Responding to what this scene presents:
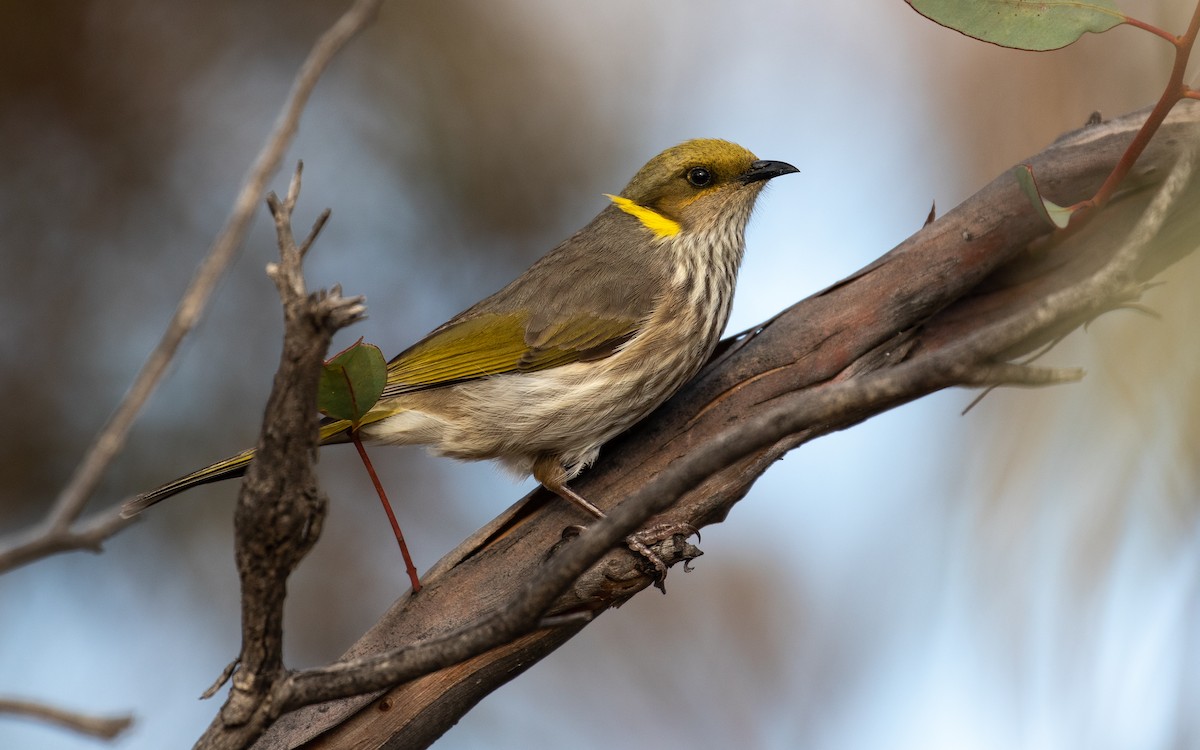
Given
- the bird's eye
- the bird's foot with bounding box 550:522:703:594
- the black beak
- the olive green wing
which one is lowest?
the bird's foot with bounding box 550:522:703:594

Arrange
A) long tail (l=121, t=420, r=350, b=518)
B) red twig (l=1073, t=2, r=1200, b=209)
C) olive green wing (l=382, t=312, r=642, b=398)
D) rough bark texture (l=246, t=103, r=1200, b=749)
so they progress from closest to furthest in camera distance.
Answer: red twig (l=1073, t=2, r=1200, b=209) → rough bark texture (l=246, t=103, r=1200, b=749) → long tail (l=121, t=420, r=350, b=518) → olive green wing (l=382, t=312, r=642, b=398)

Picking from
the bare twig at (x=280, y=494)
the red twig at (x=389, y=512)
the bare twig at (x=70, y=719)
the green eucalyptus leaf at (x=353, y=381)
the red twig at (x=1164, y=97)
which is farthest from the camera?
the red twig at (x=389, y=512)

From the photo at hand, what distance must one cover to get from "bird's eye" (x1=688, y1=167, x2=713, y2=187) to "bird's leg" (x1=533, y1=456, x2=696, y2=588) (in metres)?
1.24

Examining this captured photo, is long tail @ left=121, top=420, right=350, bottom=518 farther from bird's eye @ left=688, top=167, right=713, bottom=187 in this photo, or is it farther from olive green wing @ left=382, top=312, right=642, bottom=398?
bird's eye @ left=688, top=167, right=713, bottom=187

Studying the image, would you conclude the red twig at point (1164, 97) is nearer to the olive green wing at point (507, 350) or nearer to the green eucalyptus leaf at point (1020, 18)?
the green eucalyptus leaf at point (1020, 18)

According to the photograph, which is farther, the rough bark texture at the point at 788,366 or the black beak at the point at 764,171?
the black beak at the point at 764,171

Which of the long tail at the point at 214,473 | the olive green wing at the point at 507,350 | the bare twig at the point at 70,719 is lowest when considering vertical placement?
the bare twig at the point at 70,719

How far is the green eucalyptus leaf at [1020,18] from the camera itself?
2217 millimetres

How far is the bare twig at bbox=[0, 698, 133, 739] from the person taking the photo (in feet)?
4.04

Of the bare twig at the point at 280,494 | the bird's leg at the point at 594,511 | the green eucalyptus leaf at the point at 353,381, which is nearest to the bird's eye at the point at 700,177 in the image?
the bird's leg at the point at 594,511

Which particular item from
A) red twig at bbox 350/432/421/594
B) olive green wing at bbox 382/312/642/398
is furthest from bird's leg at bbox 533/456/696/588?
red twig at bbox 350/432/421/594

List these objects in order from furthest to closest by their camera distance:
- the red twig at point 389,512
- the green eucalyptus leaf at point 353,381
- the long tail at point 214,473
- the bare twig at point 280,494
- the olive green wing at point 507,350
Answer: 1. the olive green wing at point 507,350
2. the long tail at point 214,473
3. the red twig at point 389,512
4. the green eucalyptus leaf at point 353,381
5. the bare twig at point 280,494

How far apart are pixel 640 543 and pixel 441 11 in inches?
134

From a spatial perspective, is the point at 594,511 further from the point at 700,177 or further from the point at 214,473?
the point at 700,177
